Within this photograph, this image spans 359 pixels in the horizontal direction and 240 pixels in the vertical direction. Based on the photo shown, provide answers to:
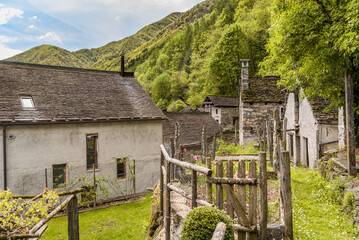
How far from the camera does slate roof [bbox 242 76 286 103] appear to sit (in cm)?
2250

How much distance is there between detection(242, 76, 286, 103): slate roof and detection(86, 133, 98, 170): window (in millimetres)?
13248

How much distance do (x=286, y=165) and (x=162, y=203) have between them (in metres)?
3.42

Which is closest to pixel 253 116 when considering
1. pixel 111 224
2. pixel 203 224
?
pixel 111 224

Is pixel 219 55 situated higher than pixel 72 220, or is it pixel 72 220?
pixel 219 55

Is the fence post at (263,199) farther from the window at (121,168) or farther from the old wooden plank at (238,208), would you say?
the window at (121,168)

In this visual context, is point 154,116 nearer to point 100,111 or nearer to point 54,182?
point 100,111

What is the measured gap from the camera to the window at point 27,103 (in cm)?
1378

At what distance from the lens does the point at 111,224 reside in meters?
11.0

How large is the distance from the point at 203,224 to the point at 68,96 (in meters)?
14.5

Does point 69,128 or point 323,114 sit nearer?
point 323,114

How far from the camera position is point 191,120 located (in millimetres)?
25844

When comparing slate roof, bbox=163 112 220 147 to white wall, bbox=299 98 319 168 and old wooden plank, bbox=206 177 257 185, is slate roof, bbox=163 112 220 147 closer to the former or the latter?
white wall, bbox=299 98 319 168

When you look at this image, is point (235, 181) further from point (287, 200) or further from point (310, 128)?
point (310, 128)

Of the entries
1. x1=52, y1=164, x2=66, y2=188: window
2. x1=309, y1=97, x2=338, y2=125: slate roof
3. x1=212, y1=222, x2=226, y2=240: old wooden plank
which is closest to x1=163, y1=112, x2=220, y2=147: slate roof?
x1=52, y1=164, x2=66, y2=188: window
